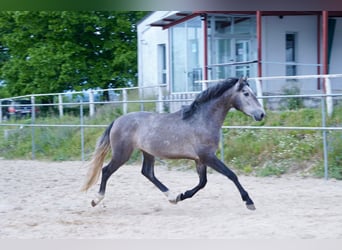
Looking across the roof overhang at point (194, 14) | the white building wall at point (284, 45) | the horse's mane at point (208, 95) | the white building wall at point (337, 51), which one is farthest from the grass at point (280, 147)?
the white building wall at point (337, 51)

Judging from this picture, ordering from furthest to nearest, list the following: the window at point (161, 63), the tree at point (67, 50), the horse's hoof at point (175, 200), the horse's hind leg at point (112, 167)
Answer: the tree at point (67, 50)
the window at point (161, 63)
the horse's hind leg at point (112, 167)
the horse's hoof at point (175, 200)

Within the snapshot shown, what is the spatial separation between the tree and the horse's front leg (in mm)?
16567

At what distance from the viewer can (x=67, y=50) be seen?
22.8 metres

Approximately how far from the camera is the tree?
74.2 ft

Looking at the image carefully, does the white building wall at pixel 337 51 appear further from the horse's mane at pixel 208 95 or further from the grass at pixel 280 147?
the horse's mane at pixel 208 95

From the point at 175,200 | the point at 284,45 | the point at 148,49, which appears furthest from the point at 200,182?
the point at 148,49

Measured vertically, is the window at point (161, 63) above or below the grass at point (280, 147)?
above

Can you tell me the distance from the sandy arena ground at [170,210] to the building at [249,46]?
6023 mm

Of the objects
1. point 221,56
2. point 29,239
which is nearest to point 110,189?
point 29,239

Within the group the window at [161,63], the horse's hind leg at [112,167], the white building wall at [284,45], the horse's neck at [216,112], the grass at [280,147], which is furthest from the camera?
the window at [161,63]

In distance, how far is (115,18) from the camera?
23.8 meters

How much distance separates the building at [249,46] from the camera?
15617 mm

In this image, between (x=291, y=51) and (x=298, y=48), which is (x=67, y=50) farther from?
(x=298, y=48)

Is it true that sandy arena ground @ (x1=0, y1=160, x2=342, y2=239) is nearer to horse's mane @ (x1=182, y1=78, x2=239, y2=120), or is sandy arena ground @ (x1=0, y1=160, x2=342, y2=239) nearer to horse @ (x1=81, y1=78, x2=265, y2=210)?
horse @ (x1=81, y1=78, x2=265, y2=210)
